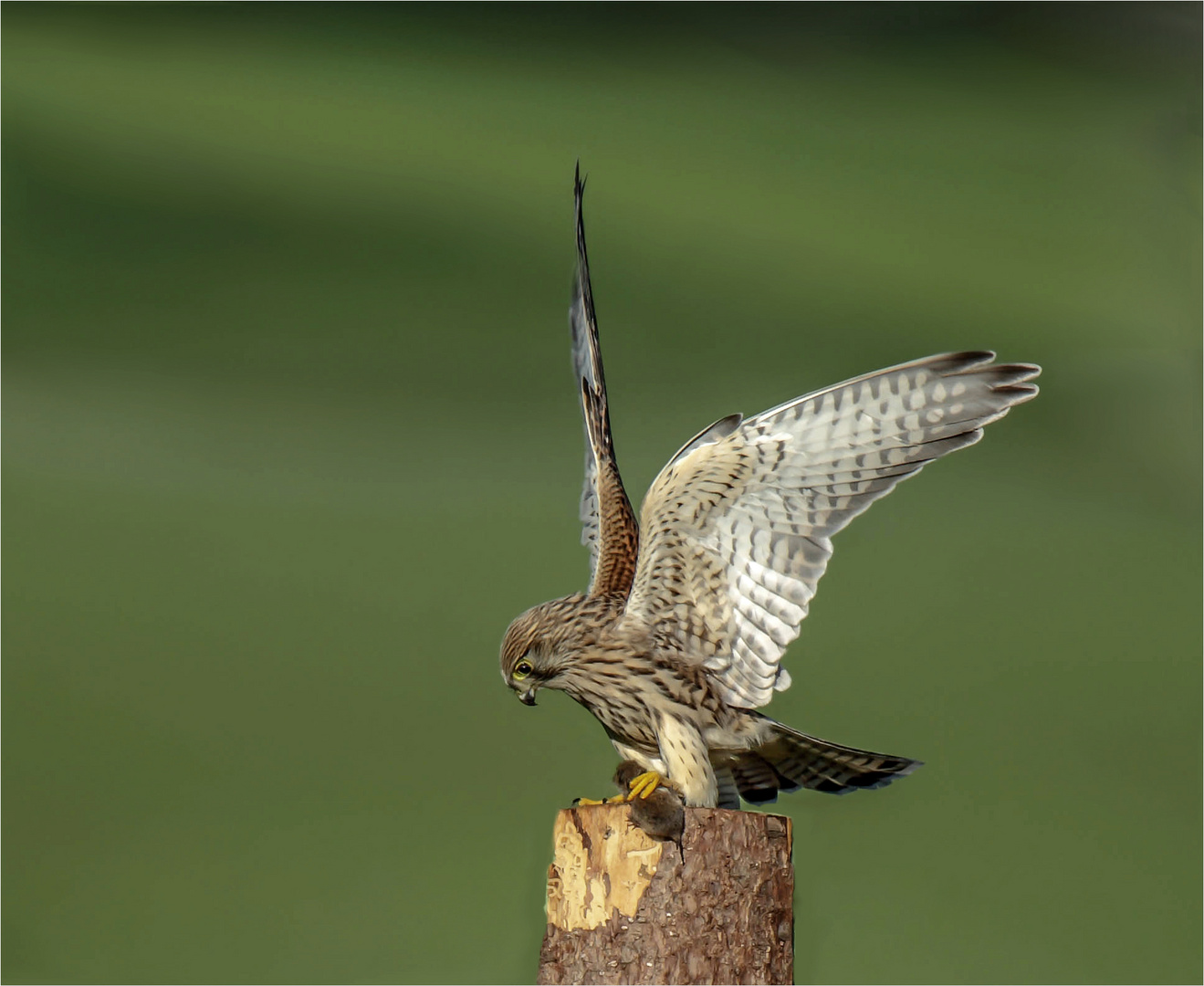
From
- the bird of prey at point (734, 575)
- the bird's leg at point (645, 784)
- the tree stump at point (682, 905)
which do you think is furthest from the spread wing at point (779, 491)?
the tree stump at point (682, 905)

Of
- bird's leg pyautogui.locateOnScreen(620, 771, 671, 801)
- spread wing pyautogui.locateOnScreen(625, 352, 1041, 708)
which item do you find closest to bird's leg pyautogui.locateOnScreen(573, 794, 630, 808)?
bird's leg pyautogui.locateOnScreen(620, 771, 671, 801)

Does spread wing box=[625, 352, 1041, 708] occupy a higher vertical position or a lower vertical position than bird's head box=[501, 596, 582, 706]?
higher

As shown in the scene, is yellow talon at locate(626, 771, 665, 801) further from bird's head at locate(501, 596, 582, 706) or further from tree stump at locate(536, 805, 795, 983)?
bird's head at locate(501, 596, 582, 706)

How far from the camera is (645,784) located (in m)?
2.41

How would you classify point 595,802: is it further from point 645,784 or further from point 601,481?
point 601,481

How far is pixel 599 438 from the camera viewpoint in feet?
9.75

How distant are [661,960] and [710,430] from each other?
43.1 inches

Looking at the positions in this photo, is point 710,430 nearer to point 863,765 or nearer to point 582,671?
point 582,671

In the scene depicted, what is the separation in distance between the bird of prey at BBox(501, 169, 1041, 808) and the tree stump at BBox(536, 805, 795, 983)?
204mm

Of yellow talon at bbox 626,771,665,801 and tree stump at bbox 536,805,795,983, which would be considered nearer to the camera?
tree stump at bbox 536,805,795,983

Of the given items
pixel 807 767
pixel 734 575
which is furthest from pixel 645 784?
pixel 807 767

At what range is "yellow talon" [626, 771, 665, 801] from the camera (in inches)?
92.4

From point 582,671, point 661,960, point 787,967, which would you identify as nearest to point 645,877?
point 661,960

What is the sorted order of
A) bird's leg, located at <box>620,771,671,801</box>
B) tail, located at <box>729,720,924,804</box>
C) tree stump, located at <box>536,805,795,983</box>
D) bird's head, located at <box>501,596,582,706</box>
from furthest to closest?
1. tail, located at <box>729,720,924,804</box>
2. bird's head, located at <box>501,596,582,706</box>
3. bird's leg, located at <box>620,771,671,801</box>
4. tree stump, located at <box>536,805,795,983</box>
